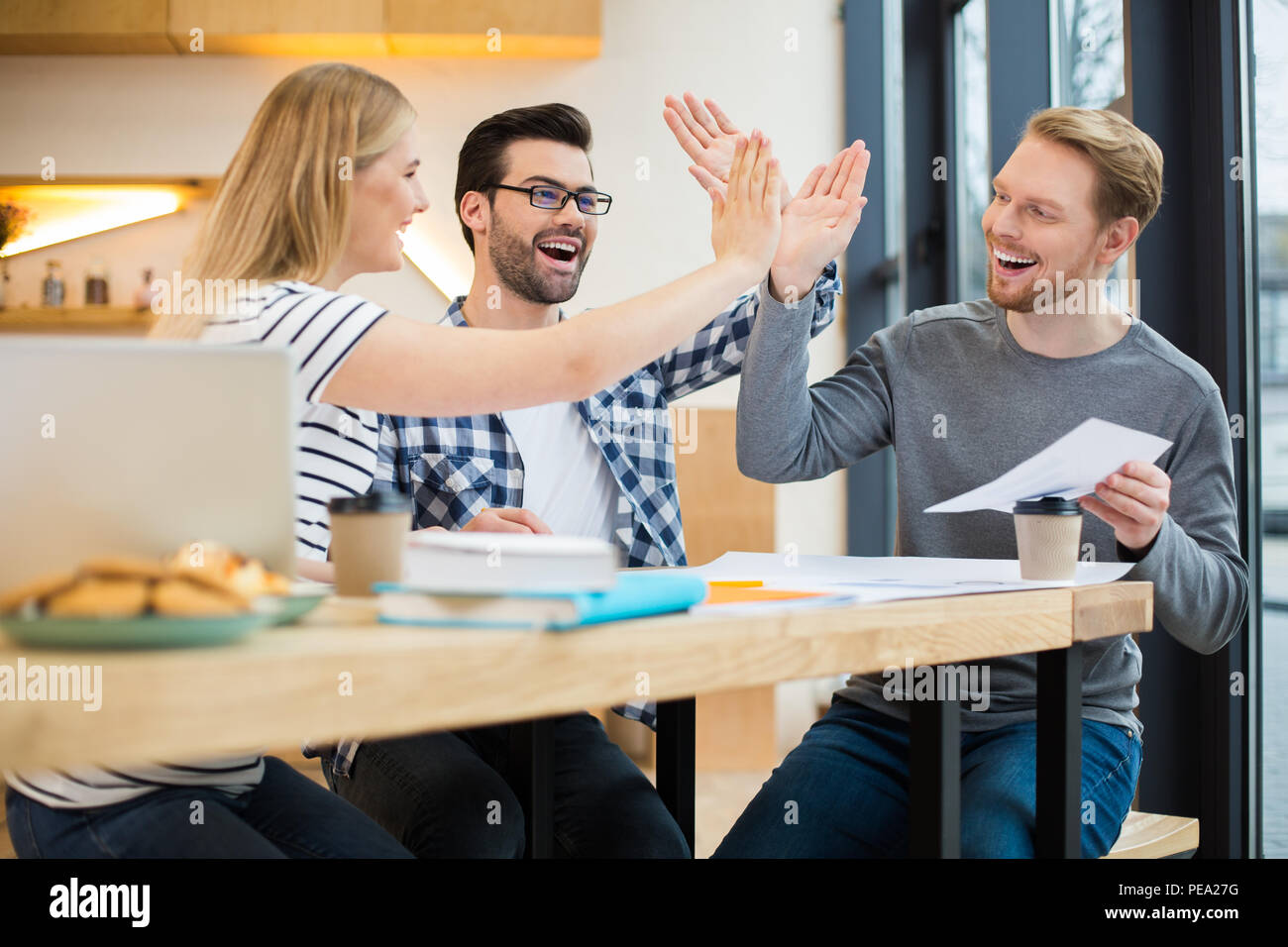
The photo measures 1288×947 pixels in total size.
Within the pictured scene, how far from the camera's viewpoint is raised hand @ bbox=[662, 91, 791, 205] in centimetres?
157

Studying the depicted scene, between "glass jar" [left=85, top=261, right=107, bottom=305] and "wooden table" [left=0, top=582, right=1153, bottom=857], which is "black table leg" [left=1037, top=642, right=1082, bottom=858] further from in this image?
"glass jar" [left=85, top=261, right=107, bottom=305]

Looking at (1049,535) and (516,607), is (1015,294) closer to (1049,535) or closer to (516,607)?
(1049,535)

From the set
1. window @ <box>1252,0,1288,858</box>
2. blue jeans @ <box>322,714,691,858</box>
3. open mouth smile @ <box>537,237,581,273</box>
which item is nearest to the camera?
blue jeans @ <box>322,714,691,858</box>

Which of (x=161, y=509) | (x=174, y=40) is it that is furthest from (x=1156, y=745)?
(x=174, y=40)

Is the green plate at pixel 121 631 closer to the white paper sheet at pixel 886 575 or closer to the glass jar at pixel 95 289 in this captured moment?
the white paper sheet at pixel 886 575

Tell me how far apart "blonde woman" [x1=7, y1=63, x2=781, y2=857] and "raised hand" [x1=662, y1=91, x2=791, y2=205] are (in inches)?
11.7

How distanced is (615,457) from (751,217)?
25.1 inches

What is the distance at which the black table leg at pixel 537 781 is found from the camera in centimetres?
126

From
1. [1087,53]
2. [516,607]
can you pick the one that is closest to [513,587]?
[516,607]

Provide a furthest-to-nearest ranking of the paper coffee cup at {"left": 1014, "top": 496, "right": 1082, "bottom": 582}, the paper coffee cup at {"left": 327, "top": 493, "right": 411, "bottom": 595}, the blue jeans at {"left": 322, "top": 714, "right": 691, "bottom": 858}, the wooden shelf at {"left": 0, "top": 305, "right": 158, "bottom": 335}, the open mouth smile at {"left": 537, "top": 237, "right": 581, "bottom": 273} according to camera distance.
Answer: the wooden shelf at {"left": 0, "top": 305, "right": 158, "bottom": 335} < the open mouth smile at {"left": 537, "top": 237, "right": 581, "bottom": 273} < the blue jeans at {"left": 322, "top": 714, "right": 691, "bottom": 858} < the paper coffee cup at {"left": 1014, "top": 496, "right": 1082, "bottom": 582} < the paper coffee cup at {"left": 327, "top": 493, "right": 411, "bottom": 595}

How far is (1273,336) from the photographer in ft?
6.17

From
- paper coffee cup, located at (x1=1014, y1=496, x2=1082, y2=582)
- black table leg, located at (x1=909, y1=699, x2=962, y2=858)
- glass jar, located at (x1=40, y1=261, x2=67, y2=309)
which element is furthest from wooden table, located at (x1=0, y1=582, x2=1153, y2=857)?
glass jar, located at (x1=40, y1=261, x2=67, y2=309)

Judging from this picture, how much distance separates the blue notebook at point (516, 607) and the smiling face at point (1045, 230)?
1041mm
